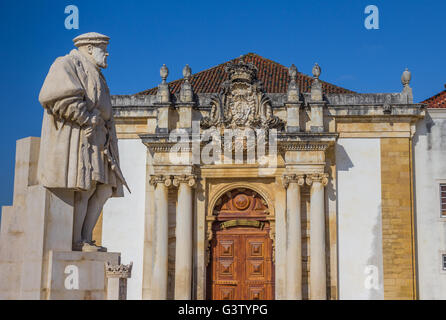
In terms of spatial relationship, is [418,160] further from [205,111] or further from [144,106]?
[144,106]

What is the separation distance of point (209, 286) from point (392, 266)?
202 inches

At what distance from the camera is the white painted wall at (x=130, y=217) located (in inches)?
745

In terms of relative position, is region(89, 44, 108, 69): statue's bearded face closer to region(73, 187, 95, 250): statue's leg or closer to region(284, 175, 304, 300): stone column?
region(73, 187, 95, 250): statue's leg

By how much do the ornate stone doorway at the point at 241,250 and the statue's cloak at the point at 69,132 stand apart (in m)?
12.3

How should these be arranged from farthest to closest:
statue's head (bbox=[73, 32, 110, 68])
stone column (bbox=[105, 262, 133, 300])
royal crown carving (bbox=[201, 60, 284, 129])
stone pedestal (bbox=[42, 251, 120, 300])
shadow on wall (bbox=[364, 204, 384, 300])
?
royal crown carving (bbox=[201, 60, 284, 129]) < shadow on wall (bbox=[364, 204, 384, 300]) < statue's head (bbox=[73, 32, 110, 68]) < stone column (bbox=[105, 262, 133, 300]) < stone pedestal (bbox=[42, 251, 120, 300])

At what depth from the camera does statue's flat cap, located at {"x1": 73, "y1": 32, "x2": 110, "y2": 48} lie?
745cm

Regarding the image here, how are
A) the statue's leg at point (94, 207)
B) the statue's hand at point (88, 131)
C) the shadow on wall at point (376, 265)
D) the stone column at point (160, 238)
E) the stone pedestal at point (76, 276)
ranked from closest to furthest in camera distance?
the stone pedestal at point (76, 276), the statue's hand at point (88, 131), the statue's leg at point (94, 207), the shadow on wall at point (376, 265), the stone column at point (160, 238)

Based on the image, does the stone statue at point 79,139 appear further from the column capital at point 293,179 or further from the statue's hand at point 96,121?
the column capital at point 293,179

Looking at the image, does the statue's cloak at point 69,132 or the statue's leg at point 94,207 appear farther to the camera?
the statue's leg at point 94,207

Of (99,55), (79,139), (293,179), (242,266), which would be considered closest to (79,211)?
(79,139)

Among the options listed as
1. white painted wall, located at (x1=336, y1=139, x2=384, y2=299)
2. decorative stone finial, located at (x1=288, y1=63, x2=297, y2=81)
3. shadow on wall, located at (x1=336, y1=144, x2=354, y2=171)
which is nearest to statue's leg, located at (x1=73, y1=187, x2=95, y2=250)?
white painted wall, located at (x1=336, y1=139, x2=384, y2=299)

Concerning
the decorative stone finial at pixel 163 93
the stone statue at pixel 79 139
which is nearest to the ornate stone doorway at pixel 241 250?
the decorative stone finial at pixel 163 93

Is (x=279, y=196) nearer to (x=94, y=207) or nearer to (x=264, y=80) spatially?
(x=264, y=80)

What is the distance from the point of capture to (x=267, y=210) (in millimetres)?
19141
